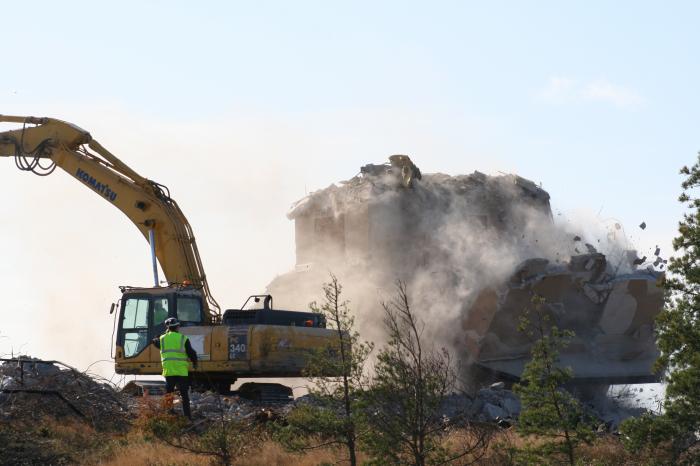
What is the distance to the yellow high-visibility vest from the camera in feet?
50.4

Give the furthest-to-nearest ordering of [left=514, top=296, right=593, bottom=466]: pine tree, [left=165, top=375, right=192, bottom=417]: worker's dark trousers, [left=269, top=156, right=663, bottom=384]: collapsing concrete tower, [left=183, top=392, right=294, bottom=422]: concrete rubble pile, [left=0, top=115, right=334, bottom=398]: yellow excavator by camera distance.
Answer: [left=269, top=156, right=663, bottom=384]: collapsing concrete tower → [left=0, top=115, right=334, bottom=398]: yellow excavator → [left=183, top=392, right=294, bottom=422]: concrete rubble pile → [left=165, top=375, right=192, bottom=417]: worker's dark trousers → [left=514, top=296, right=593, bottom=466]: pine tree

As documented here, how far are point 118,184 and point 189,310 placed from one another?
12.5 feet

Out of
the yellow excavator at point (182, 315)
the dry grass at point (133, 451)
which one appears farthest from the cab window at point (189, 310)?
the dry grass at point (133, 451)

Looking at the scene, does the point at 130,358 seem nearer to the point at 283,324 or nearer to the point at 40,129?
the point at 283,324

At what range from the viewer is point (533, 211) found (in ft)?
84.8

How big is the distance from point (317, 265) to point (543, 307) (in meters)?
5.28

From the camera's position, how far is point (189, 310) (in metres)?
19.5

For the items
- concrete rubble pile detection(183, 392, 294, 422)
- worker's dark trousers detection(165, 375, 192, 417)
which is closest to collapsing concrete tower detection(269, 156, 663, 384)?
concrete rubble pile detection(183, 392, 294, 422)

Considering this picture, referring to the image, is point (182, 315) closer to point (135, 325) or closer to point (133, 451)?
point (135, 325)

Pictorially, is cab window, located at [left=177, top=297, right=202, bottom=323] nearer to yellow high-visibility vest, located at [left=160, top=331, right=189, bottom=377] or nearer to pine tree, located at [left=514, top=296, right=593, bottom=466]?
yellow high-visibility vest, located at [left=160, top=331, right=189, bottom=377]

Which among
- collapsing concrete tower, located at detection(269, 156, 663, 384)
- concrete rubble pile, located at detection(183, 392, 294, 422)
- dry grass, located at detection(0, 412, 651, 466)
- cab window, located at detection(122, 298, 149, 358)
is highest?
collapsing concrete tower, located at detection(269, 156, 663, 384)

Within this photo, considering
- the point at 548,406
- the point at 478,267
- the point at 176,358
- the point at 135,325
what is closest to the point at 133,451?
the point at 176,358

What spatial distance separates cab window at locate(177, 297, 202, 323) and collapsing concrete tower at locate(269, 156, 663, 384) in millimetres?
5285

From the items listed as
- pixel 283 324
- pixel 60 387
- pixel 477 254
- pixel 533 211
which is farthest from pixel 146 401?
pixel 533 211
